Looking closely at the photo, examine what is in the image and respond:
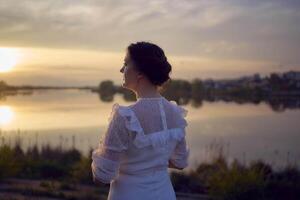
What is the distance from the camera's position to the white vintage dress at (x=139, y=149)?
2.61 meters

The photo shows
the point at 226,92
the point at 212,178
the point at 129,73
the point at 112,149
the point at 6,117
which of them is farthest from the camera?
the point at 226,92

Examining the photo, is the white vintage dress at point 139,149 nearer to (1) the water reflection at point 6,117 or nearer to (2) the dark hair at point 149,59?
(2) the dark hair at point 149,59

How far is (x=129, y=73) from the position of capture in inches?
107

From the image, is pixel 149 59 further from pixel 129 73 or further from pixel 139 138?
pixel 139 138

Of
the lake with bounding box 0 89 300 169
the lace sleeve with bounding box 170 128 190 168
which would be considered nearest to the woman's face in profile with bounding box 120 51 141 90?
the lace sleeve with bounding box 170 128 190 168

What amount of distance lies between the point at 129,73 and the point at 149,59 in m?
0.12

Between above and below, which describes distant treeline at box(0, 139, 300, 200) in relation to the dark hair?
below

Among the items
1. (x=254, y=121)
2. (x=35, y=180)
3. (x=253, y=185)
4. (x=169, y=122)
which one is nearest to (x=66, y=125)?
(x=254, y=121)

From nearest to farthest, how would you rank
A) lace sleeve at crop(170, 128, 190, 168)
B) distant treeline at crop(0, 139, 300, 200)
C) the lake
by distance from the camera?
lace sleeve at crop(170, 128, 190, 168), distant treeline at crop(0, 139, 300, 200), the lake

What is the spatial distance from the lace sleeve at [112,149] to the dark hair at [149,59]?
234mm

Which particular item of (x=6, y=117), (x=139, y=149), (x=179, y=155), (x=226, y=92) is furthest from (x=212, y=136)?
(x=226, y=92)

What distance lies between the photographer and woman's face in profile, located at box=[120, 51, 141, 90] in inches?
106

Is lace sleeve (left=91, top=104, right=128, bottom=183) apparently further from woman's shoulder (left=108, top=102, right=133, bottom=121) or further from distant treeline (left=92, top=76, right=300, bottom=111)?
distant treeline (left=92, top=76, right=300, bottom=111)

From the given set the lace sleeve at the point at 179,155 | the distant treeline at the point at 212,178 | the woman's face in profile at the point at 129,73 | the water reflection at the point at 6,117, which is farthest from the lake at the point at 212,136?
the woman's face in profile at the point at 129,73
